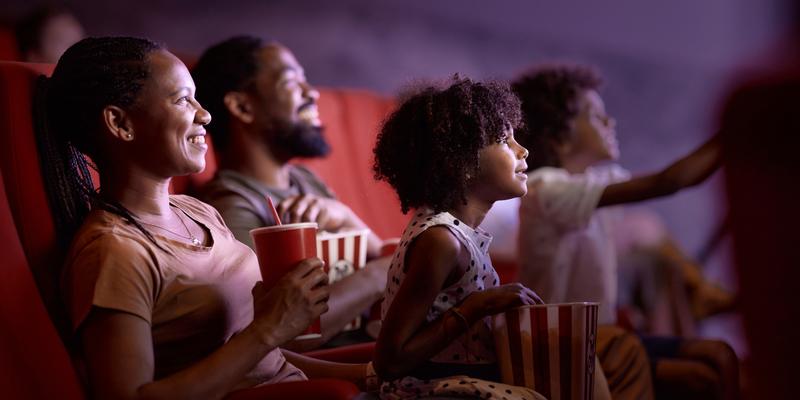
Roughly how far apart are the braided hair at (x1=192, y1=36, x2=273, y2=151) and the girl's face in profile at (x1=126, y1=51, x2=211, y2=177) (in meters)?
0.68

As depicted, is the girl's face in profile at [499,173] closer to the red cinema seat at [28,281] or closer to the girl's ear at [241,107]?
the red cinema seat at [28,281]

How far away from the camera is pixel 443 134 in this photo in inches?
37.1

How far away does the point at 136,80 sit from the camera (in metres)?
Result: 0.92

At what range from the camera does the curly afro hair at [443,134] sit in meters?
0.95

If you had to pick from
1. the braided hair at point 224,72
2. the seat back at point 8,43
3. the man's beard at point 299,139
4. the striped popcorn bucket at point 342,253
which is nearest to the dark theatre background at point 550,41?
the seat back at point 8,43

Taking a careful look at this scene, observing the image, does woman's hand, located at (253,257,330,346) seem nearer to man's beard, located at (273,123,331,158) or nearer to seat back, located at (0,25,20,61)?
man's beard, located at (273,123,331,158)

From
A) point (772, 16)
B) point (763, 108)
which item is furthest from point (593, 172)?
point (772, 16)

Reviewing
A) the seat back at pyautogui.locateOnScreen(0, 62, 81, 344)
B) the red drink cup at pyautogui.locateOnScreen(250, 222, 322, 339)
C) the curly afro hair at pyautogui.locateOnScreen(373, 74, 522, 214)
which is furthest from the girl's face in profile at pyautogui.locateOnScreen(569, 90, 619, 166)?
the seat back at pyautogui.locateOnScreen(0, 62, 81, 344)

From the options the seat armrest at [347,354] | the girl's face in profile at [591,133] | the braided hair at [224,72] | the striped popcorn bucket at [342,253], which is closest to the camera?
the seat armrest at [347,354]

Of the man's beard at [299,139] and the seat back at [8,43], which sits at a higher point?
the seat back at [8,43]

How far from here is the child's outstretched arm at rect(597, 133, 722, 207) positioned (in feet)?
4.32

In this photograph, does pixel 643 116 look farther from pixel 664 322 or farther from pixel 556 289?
pixel 556 289

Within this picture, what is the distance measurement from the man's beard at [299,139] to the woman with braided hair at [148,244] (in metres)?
0.70

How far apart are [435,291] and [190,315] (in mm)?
373
